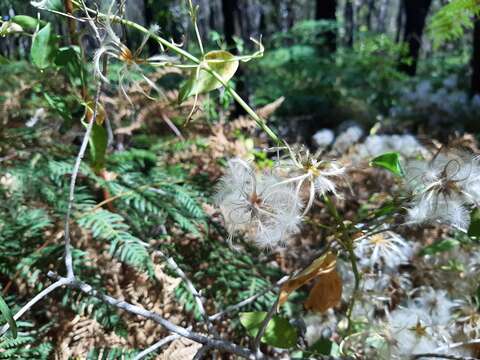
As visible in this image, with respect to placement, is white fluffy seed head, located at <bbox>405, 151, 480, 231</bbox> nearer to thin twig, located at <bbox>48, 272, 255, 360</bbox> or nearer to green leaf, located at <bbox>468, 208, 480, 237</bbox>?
green leaf, located at <bbox>468, 208, 480, 237</bbox>

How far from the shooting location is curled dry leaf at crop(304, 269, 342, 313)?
1065 mm

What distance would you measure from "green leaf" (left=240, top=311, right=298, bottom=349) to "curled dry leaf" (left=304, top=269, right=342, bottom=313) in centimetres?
16

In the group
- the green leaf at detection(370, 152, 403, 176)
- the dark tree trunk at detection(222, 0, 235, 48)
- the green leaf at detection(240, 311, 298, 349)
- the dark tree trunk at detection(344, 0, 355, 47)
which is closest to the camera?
the green leaf at detection(370, 152, 403, 176)

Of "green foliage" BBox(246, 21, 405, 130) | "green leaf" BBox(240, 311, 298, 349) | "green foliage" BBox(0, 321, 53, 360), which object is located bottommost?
"green foliage" BBox(246, 21, 405, 130)

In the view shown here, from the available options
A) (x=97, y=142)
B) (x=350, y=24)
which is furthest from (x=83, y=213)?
(x=350, y=24)

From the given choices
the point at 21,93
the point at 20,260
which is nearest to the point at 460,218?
the point at 20,260

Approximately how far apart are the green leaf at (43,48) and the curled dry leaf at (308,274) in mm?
583

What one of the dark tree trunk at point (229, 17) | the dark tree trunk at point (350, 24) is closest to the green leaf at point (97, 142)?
the dark tree trunk at point (229, 17)

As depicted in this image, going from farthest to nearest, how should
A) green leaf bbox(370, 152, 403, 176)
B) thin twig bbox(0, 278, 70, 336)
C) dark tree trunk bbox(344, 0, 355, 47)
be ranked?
1. dark tree trunk bbox(344, 0, 355, 47)
2. green leaf bbox(370, 152, 403, 176)
3. thin twig bbox(0, 278, 70, 336)

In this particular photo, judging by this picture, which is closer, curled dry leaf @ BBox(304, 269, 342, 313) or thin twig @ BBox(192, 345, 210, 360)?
thin twig @ BBox(192, 345, 210, 360)

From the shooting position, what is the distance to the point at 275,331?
0.94 metres

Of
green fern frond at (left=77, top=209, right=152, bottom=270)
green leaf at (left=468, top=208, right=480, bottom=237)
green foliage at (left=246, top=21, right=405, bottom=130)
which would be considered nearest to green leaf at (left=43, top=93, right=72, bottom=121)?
green fern frond at (left=77, top=209, right=152, bottom=270)

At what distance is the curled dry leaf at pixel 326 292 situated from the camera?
1.07m

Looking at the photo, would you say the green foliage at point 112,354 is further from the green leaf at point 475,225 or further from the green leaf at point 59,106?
the green leaf at point 475,225
